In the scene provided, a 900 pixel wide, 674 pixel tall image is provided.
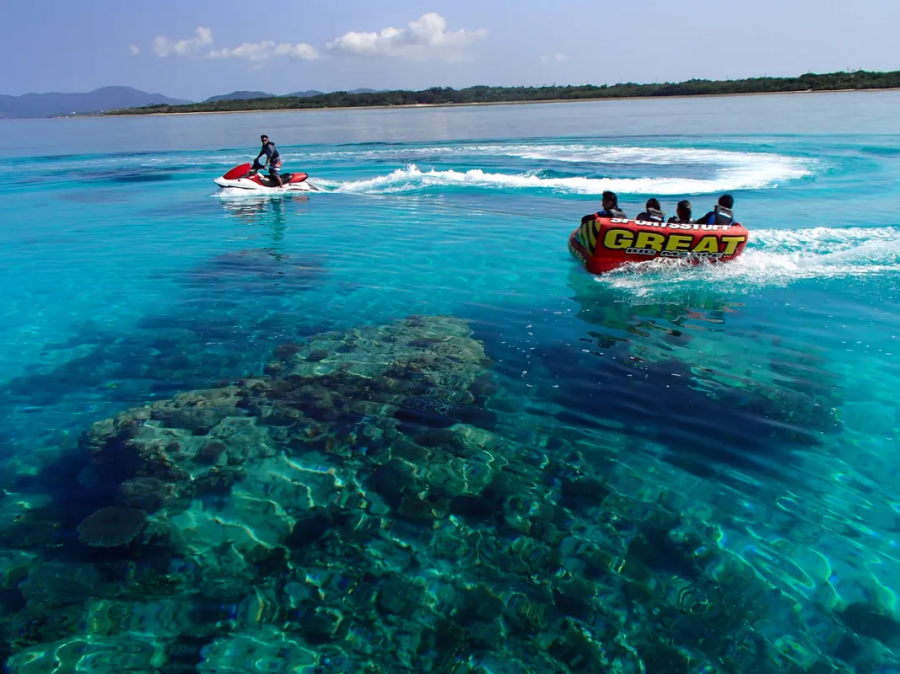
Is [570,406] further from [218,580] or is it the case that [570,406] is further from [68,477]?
[68,477]

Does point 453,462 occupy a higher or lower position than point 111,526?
higher

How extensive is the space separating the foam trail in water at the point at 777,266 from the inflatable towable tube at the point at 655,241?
0.69ft

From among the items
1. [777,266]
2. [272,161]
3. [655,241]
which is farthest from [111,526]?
[272,161]

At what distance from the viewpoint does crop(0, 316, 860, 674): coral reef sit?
4.01 m

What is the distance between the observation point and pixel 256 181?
22.7 metres

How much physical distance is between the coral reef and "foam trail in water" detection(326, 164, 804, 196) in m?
17.7

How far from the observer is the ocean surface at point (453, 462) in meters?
4.15

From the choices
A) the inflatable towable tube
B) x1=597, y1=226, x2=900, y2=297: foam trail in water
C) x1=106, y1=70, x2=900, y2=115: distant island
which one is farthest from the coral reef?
x1=106, y1=70, x2=900, y2=115: distant island

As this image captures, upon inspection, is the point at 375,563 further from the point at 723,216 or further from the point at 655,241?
the point at 723,216

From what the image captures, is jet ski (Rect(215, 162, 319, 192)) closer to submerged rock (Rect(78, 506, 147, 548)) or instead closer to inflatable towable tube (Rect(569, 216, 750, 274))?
inflatable towable tube (Rect(569, 216, 750, 274))

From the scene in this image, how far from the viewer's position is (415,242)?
595 inches

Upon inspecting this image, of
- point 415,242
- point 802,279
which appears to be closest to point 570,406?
point 802,279

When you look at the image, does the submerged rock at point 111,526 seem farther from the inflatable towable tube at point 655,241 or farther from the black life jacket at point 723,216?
the black life jacket at point 723,216

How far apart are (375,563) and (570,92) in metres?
114
